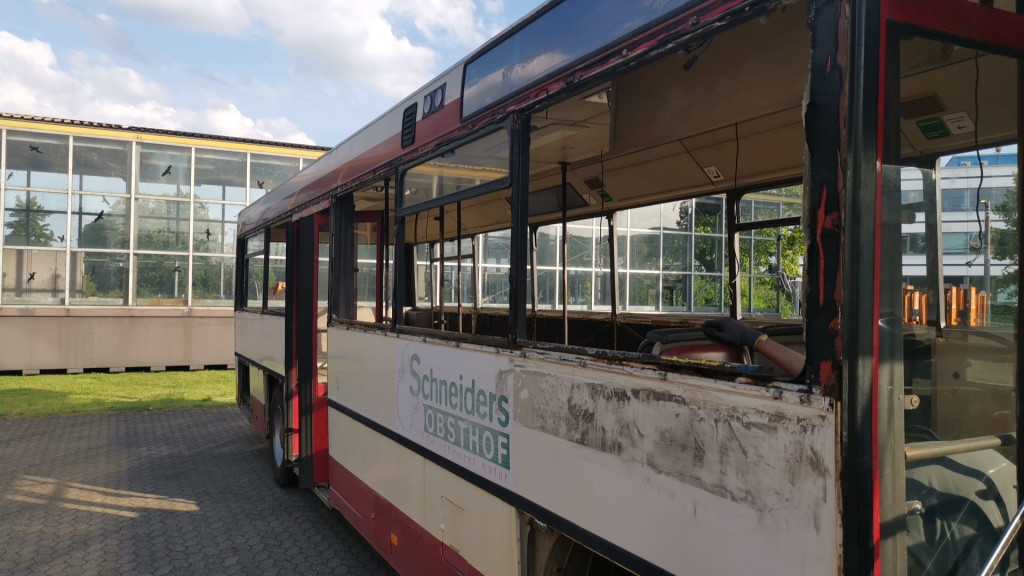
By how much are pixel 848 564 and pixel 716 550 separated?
0.41 meters

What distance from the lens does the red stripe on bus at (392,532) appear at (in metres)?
3.68

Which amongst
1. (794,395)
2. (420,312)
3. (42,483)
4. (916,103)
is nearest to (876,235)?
(794,395)

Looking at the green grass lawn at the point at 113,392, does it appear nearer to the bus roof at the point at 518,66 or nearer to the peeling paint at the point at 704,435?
the bus roof at the point at 518,66

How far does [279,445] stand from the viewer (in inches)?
285

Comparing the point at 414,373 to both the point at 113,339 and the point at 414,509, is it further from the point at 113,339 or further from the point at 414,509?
the point at 113,339

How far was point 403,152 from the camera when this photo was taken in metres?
4.19

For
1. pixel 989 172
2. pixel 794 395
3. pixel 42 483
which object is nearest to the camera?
pixel 794 395

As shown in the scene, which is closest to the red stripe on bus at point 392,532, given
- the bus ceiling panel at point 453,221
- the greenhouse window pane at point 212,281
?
the bus ceiling panel at point 453,221

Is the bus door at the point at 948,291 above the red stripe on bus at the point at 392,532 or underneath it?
above

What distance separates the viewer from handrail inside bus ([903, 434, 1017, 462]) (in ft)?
5.82

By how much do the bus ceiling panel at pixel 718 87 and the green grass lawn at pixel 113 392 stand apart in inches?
406

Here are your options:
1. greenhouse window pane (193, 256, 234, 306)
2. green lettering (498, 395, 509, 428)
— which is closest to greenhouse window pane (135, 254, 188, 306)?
greenhouse window pane (193, 256, 234, 306)

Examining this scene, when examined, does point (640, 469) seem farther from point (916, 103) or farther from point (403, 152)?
point (403, 152)

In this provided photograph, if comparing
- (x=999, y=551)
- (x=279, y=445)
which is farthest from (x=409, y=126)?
(x=279, y=445)
